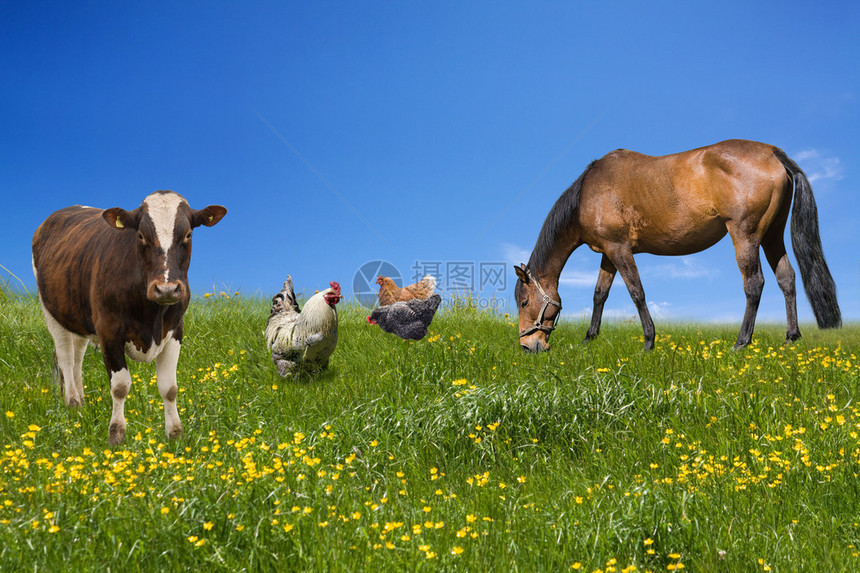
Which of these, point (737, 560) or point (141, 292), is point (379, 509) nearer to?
point (737, 560)

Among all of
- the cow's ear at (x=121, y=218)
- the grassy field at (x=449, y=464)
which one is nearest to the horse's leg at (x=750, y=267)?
the grassy field at (x=449, y=464)

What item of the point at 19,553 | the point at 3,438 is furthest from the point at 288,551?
the point at 3,438

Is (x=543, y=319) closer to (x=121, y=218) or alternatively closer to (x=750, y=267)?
(x=750, y=267)

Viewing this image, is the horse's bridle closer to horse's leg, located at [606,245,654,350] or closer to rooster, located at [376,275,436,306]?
horse's leg, located at [606,245,654,350]

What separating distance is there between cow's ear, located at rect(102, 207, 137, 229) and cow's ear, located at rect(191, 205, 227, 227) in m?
0.48

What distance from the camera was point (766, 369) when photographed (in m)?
7.55

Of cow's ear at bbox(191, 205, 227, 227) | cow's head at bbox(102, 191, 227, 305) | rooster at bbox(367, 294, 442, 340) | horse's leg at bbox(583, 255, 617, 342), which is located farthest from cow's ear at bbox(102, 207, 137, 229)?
horse's leg at bbox(583, 255, 617, 342)

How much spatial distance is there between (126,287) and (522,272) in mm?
6374

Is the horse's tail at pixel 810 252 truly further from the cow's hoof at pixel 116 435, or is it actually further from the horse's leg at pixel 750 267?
the cow's hoof at pixel 116 435

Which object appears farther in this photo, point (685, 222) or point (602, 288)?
point (602, 288)

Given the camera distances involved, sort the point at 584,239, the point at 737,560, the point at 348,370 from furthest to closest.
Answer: the point at 584,239, the point at 348,370, the point at 737,560

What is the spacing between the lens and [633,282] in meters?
9.34

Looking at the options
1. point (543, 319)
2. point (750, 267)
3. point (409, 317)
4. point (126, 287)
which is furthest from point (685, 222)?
point (126, 287)

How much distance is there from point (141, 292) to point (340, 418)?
2.15m
